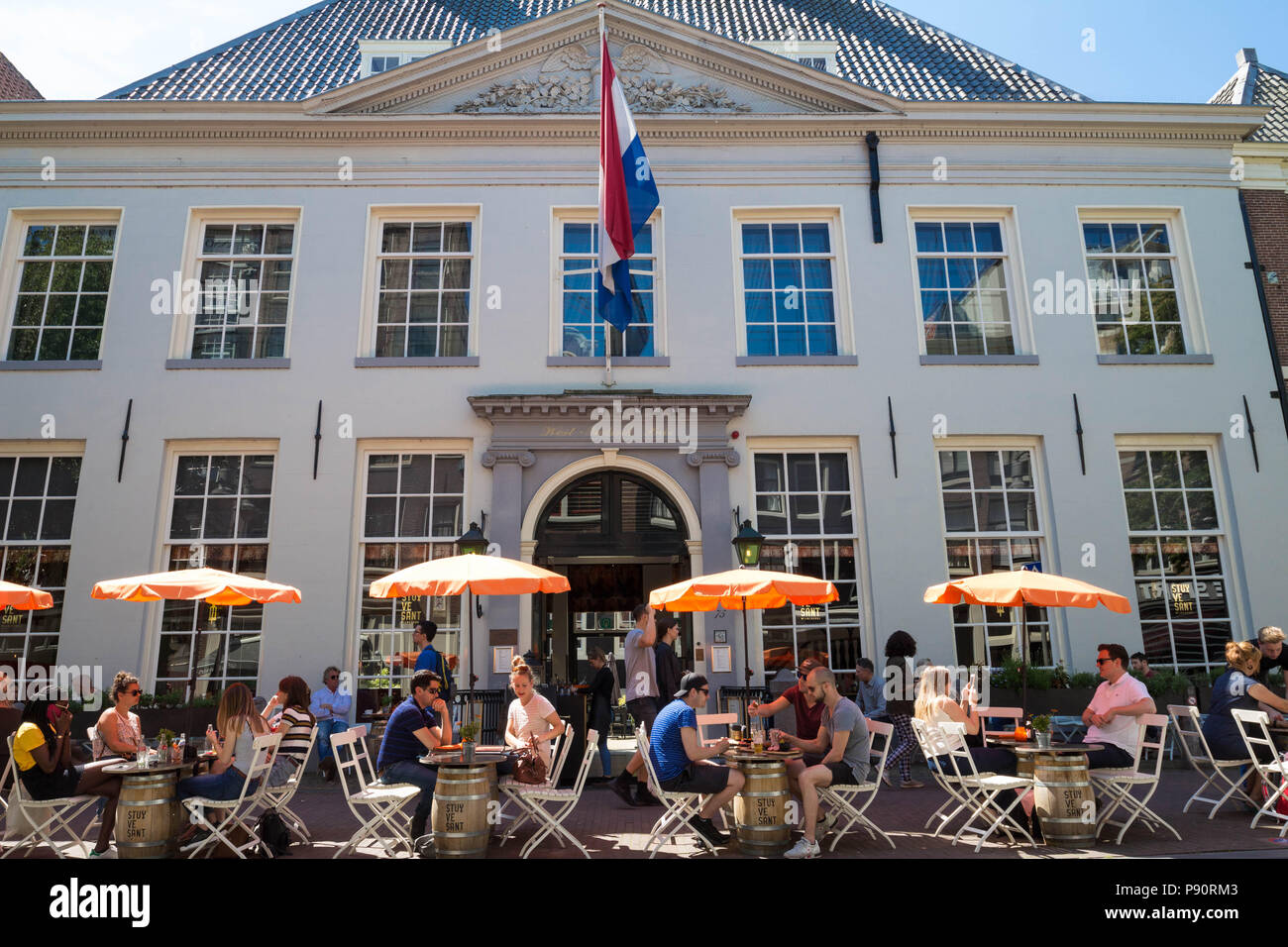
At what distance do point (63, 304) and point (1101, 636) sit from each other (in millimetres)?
16015

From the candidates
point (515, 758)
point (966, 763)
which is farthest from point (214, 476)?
point (966, 763)

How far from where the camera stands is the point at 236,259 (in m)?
12.3

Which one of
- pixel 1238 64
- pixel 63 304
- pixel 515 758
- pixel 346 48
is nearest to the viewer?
pixel 515 758

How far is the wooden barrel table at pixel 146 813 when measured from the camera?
19.0 feet

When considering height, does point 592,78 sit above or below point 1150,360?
above

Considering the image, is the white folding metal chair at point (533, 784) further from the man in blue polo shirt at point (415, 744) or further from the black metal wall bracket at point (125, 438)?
the black metal wall bracket at point (125, 438)

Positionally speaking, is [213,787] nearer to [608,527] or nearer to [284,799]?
[284,799]

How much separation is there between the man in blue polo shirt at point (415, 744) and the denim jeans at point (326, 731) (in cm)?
349

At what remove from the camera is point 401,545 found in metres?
11.2

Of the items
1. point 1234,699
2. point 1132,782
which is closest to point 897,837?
point 1132,782

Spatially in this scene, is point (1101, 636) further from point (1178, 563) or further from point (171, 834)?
point (171, 834)

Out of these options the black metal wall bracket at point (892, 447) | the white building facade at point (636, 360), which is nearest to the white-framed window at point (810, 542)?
the white building facade at point (636, 360)

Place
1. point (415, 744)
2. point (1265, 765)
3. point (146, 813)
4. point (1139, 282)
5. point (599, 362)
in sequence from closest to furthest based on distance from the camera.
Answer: point (146, 813) → point (415, 744) → point (1265, 765) → point (599, 362) → point (1139, 282)

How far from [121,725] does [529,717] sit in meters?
3.42
